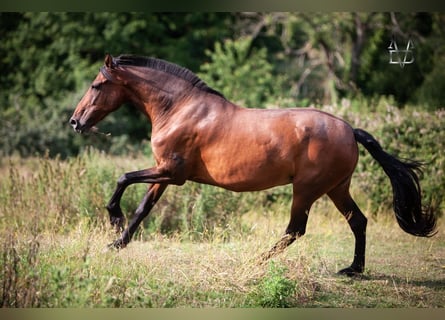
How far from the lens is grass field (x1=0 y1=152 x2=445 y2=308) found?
5.76 metres

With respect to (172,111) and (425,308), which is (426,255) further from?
(172,111)

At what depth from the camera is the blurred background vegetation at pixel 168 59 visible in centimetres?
1588

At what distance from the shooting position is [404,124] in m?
10.6

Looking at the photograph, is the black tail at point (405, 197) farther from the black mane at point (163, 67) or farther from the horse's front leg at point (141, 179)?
the horse's front leg at point (141, 179)

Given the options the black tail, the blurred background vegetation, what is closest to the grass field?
the black tail

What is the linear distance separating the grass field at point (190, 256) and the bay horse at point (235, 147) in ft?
1.29

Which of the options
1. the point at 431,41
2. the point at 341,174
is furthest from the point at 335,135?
the point at 431,41

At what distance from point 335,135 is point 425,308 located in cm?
202

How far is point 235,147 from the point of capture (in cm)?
697

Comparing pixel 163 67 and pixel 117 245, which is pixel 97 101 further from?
pixel 117 245

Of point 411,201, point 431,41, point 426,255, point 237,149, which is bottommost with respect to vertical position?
point 426,255

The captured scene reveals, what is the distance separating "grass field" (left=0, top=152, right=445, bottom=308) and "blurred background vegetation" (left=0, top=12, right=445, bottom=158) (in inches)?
229

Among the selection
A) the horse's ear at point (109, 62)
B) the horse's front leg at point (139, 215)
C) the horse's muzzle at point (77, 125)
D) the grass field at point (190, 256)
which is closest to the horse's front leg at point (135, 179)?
the horse's front leg at point (139, 215)

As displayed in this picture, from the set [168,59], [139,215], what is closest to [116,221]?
[139,215]
